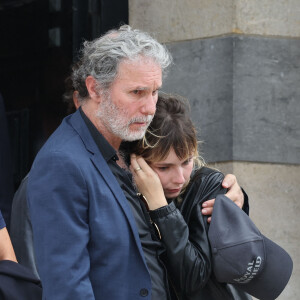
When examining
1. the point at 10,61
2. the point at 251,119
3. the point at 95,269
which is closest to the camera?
the point at 95,269

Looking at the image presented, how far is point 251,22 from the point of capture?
18.2 feet

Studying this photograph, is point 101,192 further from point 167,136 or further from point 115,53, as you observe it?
point 115,53

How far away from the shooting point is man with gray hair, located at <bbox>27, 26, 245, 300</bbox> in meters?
3.48

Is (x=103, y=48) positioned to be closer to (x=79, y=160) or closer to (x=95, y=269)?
(x=79, y=160)

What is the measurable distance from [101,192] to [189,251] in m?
0.42

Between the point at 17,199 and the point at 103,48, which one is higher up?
the point at 103,48

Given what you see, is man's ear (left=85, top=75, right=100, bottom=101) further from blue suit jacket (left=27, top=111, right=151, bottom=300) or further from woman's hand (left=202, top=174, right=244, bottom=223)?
woman's hand (left=202, top=174, right=244, bottom=223)

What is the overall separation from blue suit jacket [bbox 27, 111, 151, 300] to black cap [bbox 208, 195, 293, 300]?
0.34 metres

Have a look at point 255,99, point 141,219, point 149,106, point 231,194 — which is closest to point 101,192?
point 141,219

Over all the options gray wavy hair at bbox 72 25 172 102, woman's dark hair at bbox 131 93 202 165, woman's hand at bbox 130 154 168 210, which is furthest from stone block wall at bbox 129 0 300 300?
gray wavy hair at bbox 72 25 172 102

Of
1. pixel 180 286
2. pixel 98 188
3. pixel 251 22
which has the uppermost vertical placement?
pixel 251 22

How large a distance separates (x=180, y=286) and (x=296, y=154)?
1989mm

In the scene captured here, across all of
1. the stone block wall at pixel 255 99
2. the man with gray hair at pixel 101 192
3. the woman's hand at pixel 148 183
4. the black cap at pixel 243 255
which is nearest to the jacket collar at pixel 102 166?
the man with gray hair at pixel 101 192

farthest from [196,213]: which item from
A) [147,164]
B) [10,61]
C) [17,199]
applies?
[10,61]
